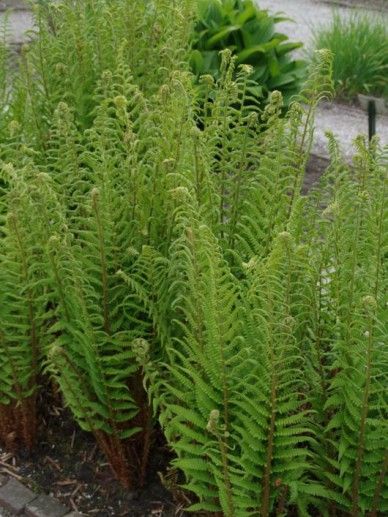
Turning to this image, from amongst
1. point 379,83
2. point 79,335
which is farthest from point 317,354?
point 379,83

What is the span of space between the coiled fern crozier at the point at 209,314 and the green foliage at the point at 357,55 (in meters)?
5.04

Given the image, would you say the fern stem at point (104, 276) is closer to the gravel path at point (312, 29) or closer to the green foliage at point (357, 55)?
the gravel path at point (312, 29)

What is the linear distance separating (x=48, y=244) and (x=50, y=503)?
110cm

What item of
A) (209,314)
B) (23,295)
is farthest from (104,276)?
(209,314)

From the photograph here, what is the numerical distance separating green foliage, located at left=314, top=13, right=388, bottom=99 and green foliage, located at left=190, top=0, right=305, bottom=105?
5.88 ft

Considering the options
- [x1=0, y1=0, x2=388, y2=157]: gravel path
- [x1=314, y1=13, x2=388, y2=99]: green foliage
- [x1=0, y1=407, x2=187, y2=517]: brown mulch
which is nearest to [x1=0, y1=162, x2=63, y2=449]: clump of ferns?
[x1=0, y1=407, x2=187, y2=517]: brown mulch

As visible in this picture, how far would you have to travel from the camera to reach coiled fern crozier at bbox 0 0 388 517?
7.98ft

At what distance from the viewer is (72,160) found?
10.4ft

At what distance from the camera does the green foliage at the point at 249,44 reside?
639 centimetres

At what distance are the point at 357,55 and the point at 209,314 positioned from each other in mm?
6523

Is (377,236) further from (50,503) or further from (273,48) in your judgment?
(273,48)

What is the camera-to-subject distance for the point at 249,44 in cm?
650

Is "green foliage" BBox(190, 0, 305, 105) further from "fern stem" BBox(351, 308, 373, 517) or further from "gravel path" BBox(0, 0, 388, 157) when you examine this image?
"fern stem" BBox(351, 308, 373, 517)

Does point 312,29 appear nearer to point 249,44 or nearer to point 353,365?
point 249,44
